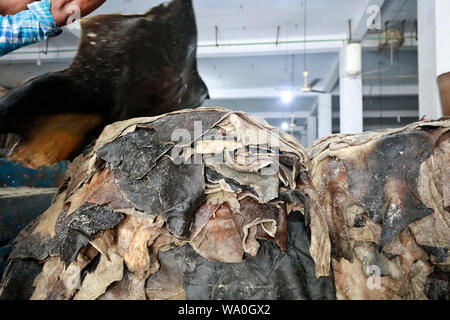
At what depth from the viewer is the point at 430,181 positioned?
1272 millimetres

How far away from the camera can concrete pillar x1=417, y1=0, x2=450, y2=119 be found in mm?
3213

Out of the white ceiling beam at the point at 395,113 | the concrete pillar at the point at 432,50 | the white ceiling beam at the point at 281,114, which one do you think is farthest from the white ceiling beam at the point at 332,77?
the concrete pillar at the point at 432,50

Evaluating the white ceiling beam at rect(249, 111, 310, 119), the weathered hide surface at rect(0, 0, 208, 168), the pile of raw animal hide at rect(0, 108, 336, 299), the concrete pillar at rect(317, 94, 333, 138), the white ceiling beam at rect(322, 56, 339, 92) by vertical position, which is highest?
the white ceiling beam at rect(322, 56, 339, 92)

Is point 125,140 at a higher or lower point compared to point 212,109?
lower

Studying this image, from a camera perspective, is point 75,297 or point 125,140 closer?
point 75,297

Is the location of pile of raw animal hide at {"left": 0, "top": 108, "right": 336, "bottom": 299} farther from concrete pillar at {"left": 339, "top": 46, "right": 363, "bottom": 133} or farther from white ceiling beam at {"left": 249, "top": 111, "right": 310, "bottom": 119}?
white ceiling beam at {"left": 249, "top": 111, "right": 310, "bottom": 119}

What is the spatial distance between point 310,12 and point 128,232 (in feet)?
22.2

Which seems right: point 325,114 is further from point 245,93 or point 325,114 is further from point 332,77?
point 245,93

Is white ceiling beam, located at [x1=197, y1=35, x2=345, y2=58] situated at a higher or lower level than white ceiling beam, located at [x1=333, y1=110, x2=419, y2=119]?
higher

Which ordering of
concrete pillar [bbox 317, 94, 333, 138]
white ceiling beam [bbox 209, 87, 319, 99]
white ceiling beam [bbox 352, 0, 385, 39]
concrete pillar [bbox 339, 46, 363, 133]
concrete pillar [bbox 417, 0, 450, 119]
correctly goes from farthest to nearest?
1. white ceiling beam [bbox 209, 87, 319, 99]
2. concrete pillar [bbox 317, 94, 333, 138]
3. concrete pillar [bbox 339, 46, 363, 133]
4. white ceiling beam [bbox 352, 0, 385, 39]
5. concrete pillar [bbox 417, 0, 450, 119]

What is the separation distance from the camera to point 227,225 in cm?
104

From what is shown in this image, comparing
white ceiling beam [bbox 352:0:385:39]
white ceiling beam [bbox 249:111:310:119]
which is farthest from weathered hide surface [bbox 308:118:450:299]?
white ceiling beam [bbox 249:111:310:119]
